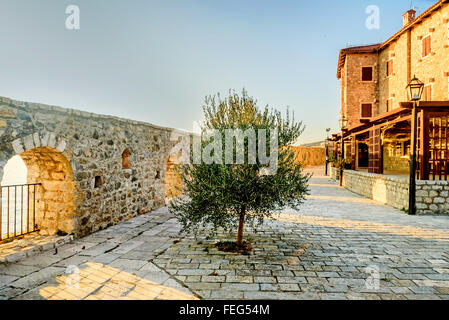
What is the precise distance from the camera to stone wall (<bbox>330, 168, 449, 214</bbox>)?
7.44 metres

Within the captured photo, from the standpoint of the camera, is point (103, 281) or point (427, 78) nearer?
point (103, 281)

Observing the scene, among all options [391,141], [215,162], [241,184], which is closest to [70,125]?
[215,162]

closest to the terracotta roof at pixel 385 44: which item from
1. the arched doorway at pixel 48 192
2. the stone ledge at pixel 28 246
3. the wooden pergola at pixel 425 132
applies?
the wooden pergola at pixel 425 132

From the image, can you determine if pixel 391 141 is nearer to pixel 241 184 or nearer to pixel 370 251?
pixel 370 251

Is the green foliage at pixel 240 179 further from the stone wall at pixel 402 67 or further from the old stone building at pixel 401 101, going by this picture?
the stone wall at pixel 402 67

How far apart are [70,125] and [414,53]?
18.8 m

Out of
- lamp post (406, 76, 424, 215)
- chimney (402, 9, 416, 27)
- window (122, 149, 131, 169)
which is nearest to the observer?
window (122, 149, 131, 169)

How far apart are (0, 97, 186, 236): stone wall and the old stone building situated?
8.39m

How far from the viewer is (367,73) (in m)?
19.3

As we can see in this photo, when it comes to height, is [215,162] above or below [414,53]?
below

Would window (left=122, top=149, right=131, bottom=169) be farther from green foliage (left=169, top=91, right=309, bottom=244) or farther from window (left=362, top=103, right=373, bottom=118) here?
window (left=362, top=103, right=373, bottom=118)

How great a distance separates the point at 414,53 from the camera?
15312 mm

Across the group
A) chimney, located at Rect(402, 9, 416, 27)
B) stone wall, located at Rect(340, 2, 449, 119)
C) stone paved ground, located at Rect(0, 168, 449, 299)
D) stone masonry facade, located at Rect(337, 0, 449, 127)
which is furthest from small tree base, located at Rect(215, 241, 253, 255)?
chimney, located at Rect(402, 9, 416, 27)
